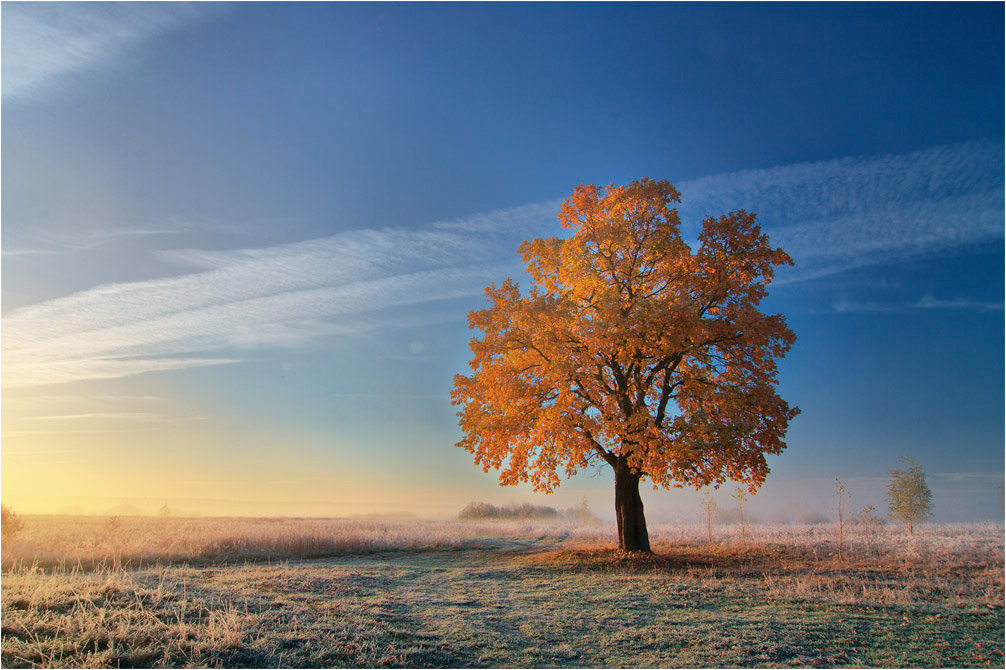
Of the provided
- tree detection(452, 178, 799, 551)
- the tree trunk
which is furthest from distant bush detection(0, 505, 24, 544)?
the tree trunk

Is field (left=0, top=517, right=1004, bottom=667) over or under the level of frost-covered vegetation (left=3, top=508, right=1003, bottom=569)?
over

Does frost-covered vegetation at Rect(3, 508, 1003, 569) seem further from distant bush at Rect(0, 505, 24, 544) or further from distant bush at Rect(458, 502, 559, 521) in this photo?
distant bush at Rect(458, 502, 559, 521)

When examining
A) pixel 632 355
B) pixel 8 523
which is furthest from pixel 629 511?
pixel 8 523

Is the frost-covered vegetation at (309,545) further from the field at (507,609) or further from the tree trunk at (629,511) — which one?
the tree trunk at (629,511)

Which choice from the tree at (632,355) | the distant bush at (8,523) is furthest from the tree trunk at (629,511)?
the distant bush at (8,523)

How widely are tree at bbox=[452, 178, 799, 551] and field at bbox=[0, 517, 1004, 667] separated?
12.0 ft

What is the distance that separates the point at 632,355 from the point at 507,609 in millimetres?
10431

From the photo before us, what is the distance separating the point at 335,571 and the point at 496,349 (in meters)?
9.21

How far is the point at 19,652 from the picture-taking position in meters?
8.65

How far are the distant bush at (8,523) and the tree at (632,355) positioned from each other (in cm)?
1597

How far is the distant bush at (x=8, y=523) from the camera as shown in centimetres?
2052

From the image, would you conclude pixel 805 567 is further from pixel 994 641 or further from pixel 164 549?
pixel 164 549

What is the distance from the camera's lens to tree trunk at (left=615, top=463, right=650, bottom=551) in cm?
2225

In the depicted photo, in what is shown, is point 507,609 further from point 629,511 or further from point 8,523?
point 8,523
